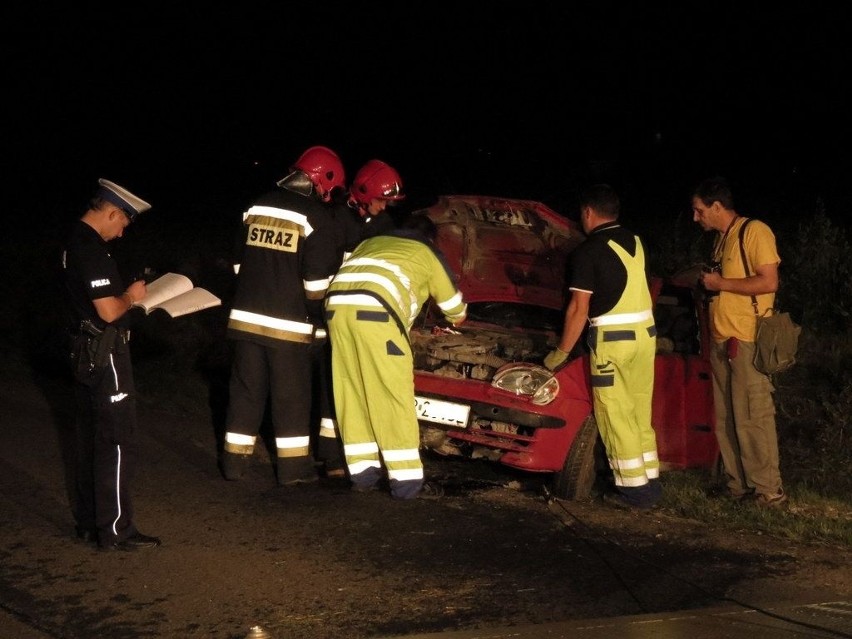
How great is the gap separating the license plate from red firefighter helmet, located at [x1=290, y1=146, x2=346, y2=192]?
4.38 feet

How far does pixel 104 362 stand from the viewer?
5.68 meters

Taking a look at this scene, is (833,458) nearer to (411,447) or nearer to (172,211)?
(411,447)

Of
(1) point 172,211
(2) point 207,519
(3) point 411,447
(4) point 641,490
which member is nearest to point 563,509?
(4) point 641,490

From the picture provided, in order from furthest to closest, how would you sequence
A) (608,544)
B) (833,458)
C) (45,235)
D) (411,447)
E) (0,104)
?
(0,104) < (45,235) < (833,458) < (411,447) < (608,544)

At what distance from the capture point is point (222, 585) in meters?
5.35

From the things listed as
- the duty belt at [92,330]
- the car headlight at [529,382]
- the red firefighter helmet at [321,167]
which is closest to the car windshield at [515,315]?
the car headlight at [529,382]

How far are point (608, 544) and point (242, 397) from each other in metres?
2.26

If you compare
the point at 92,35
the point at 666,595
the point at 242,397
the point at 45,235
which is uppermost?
the point at 92,35

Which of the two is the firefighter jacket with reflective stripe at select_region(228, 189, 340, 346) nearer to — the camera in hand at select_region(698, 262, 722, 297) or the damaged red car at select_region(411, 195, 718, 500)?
the damaged red car at select_region(411, 195, 718, 500)

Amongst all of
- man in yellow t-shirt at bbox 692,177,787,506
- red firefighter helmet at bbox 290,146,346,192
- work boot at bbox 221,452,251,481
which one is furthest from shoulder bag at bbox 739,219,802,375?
work boot at bbox 221,452,251,481

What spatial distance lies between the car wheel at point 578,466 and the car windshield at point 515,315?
1351 millimetres

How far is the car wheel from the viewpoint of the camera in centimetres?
694

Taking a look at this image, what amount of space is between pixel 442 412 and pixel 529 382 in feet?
1.70

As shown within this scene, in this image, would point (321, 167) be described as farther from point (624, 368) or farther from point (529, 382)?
point (624, 368)
